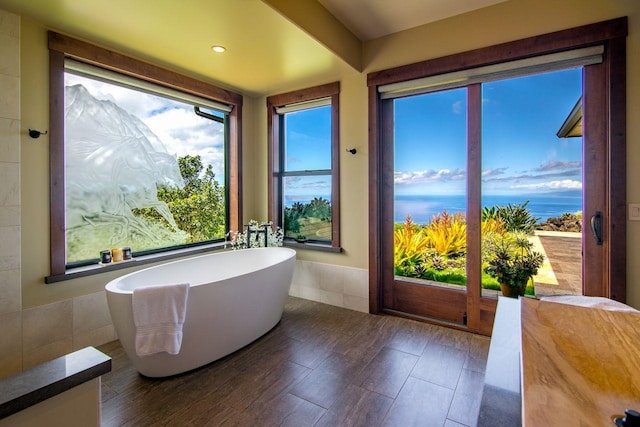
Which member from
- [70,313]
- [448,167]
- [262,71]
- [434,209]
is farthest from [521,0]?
Answer: [70,313]

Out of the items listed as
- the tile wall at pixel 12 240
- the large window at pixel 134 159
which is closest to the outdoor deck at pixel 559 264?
the large window at pixel 134 159

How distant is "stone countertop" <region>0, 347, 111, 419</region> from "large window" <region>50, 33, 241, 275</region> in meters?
1.97

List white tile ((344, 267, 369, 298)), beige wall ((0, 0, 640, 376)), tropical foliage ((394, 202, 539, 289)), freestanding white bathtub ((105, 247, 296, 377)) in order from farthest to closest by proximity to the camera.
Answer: white tile ((344, 267, 369, 298)) < tropical foliage ((394, 202, 539, 289)) < beige wall ((0, 0, 640, 376)) < freestanding white bathtub ((105, 247, 296, 377))

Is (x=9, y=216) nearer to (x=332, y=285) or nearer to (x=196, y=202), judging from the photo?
(x=196, y=202)

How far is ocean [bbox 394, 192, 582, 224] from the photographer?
8.17 feet

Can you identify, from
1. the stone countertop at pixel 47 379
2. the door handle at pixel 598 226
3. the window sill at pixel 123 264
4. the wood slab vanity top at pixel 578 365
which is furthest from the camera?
the window sill at pixel 123 264

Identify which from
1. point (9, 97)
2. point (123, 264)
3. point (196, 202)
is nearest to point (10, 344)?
point (123, 264)

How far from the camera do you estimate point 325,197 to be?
3.80m

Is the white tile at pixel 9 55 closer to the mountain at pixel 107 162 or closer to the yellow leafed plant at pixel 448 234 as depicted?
the mountain at pixel 107 162

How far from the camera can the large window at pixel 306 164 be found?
3576 mm

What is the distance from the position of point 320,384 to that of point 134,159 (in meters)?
2.70

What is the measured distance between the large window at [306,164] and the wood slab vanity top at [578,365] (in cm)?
256

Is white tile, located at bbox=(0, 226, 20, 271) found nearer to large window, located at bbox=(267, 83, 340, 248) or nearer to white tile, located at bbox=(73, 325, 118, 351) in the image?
white tile, located at bbox=(73, 325, 118, 351)

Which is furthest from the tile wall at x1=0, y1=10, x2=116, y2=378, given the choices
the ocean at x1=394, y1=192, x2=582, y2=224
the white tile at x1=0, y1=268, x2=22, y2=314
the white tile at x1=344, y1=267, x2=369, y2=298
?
the ocean at x1=394, y1=192, x2=582, y2=224
